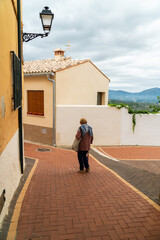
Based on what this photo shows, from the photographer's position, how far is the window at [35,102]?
12.9 m

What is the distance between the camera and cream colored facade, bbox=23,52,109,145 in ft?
40.0

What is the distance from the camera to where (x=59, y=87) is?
478 inches

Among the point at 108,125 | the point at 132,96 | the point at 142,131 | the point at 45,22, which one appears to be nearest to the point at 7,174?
the point at 45,22

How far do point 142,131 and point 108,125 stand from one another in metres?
2.56

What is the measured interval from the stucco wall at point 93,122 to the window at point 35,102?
1.55 meters

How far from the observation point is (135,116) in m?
13.1

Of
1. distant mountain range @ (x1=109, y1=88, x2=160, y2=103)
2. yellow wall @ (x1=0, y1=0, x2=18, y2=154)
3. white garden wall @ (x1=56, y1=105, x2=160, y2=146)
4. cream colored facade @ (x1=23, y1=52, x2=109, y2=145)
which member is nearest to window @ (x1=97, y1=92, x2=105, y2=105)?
cream colored facade @ (x1=23, y1=52, x2=109, y2=145)

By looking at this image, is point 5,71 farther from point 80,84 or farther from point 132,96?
point 132,96

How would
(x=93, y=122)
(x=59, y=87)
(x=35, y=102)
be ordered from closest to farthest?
(x=59, y=87), (x=93, y=122), (x=35, y=102)

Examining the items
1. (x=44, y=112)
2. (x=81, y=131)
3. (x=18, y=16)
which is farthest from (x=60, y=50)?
(x=81, y=131)

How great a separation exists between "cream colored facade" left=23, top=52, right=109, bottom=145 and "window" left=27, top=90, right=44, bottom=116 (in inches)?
11.0

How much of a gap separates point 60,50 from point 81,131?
1404 centimetres

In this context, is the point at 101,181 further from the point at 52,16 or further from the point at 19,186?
the point at 52,16

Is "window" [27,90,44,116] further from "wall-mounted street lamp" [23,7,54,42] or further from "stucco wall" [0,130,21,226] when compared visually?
"stucco wall" [0,130,21,226]
